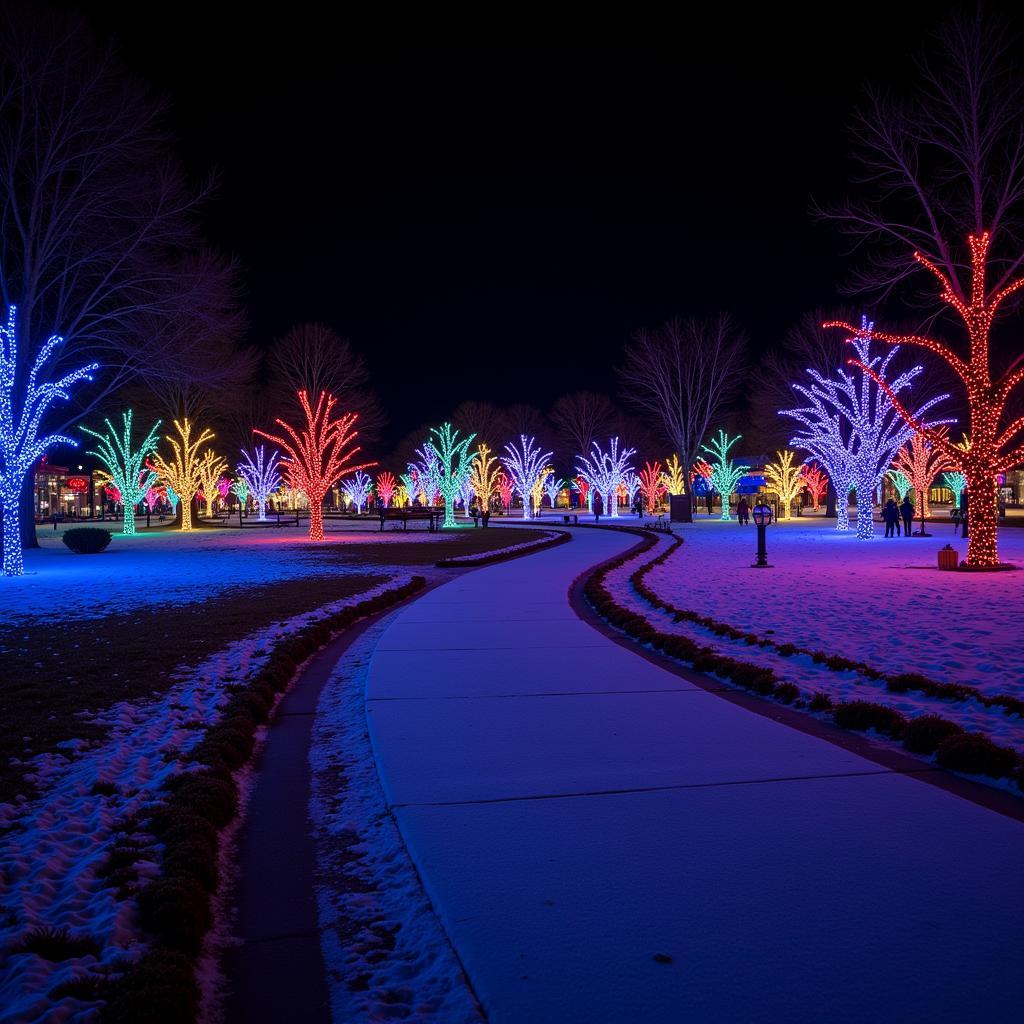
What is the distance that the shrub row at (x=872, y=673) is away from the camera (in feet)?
19.0

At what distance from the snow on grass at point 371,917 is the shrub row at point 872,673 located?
452 centimetres

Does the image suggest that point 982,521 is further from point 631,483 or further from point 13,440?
point 631,483

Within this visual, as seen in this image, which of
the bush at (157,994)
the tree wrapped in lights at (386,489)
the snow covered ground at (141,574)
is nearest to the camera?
the bush at (157,994)

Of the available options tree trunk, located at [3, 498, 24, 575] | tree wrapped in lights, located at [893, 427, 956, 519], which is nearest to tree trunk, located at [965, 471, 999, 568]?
tree trunk, located at [3, 498, 24, 575]

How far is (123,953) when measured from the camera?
2.79 m

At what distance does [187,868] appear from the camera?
331 cm

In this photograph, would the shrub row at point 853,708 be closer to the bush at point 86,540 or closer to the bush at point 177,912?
the bush at point 177,912

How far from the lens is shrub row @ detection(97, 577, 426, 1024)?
7.93ft

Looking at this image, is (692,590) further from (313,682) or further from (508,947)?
(508,947)

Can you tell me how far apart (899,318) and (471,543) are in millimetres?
41891

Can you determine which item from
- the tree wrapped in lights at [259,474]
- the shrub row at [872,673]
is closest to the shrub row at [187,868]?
the shrub row at [872,673]

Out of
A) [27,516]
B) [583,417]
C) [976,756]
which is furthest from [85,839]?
[583,417]

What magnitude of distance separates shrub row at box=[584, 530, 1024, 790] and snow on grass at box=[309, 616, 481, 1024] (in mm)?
3404

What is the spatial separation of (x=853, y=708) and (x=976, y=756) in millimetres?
1088
